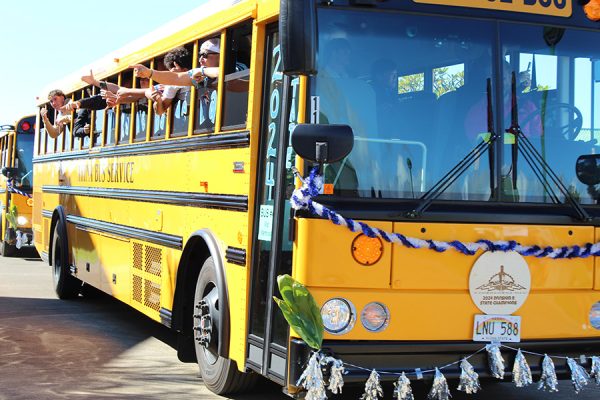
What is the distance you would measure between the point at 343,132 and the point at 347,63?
0.49m

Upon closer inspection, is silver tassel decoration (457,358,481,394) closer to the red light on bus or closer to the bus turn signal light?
the bus turn signal light

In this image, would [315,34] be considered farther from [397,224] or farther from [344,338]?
[344,338]

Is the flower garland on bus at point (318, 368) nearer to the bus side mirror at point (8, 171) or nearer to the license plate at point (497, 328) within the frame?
the license plate at point (497, 328)

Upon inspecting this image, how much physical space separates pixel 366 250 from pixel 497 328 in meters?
0.85

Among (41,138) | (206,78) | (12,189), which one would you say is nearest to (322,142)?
(206,78)

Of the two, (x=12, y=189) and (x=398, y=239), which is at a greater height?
(x=12, y=189)

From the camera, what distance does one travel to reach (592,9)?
5.77 meters

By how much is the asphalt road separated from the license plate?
0.43 m

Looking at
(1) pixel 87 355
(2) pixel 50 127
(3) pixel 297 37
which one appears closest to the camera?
(3) pixel 297 37

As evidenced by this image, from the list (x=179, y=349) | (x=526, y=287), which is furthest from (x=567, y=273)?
(x=179, y=349)

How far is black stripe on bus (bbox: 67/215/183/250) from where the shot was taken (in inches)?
294

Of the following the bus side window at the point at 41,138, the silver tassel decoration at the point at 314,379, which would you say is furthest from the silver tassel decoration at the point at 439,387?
the bus side window at the point at 41,138

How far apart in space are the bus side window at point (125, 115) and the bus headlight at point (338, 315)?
4.18 m

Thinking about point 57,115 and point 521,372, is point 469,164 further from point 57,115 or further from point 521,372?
point 57,115
